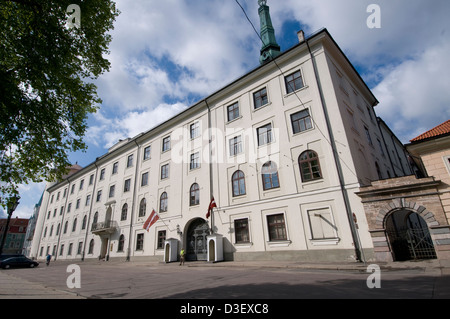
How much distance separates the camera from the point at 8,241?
79.0 metres

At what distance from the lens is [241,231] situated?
18.1 meters

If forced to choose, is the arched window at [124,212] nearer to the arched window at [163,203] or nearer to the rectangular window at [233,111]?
the arched window at [163,203]

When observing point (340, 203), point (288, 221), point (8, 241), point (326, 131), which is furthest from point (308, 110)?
point (8, 241)

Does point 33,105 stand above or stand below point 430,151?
above

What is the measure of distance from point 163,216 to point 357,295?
68.5 feet

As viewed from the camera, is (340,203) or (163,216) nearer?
(340,203)

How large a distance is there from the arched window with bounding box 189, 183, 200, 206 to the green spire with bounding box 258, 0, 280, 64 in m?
20.4

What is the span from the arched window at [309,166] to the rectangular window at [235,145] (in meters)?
5.53

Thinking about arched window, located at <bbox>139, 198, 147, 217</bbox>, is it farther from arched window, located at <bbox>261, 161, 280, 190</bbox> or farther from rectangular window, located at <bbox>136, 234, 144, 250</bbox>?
arched window, located at <bbox>261, 161, 280, 190</bbox>

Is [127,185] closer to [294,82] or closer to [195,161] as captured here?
[195,161]
